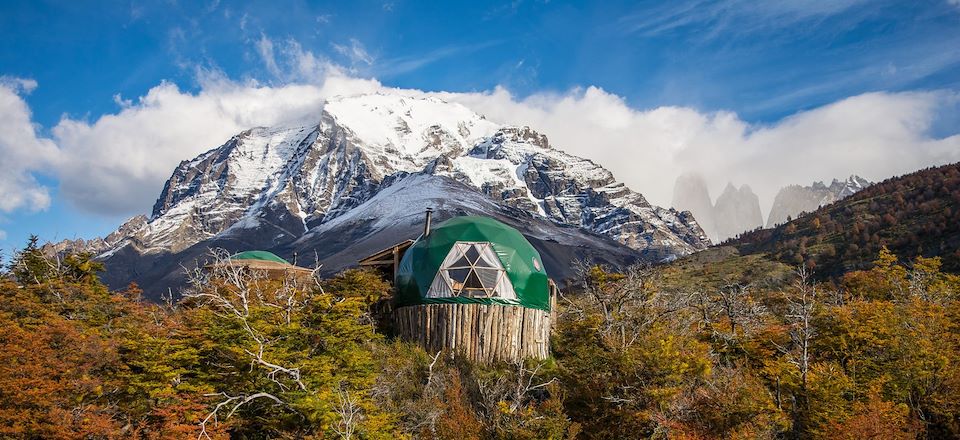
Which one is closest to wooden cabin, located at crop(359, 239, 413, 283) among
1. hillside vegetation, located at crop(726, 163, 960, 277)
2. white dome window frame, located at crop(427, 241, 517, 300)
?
white dome window frame, located at crop(427, 241, 517, 300)

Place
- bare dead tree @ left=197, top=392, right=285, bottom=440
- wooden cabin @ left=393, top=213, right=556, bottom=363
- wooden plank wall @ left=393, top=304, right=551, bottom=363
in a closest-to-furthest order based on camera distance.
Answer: bare dead tree @ left=197, top=392, right=285, bottom=440, wooden plank wall @ left=393, top=304, right=551, bottom=363, wooden cabin @ left=393, top=213, right=556, bottom=363

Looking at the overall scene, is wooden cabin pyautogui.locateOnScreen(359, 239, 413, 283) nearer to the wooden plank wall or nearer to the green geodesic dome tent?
the green geodesic dome tent

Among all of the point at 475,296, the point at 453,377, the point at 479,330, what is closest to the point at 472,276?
the point at 475,296

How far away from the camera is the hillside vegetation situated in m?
70.5

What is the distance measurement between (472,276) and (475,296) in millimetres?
1015

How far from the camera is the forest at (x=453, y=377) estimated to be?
2062 cm

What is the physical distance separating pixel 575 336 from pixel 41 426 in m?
21.1

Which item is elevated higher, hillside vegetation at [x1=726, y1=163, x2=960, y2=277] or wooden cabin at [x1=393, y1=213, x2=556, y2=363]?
hillside vegetation at [x1=726, y1=163, x2=960, y2=277]

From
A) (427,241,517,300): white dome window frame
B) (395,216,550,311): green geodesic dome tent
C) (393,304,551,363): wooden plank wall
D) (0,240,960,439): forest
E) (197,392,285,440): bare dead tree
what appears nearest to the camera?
(197,392,285,440): bare dead tree

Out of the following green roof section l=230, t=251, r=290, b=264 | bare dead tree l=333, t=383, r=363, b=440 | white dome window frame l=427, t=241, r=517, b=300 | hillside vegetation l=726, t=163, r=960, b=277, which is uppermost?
hillside vegetation l=726, t=163, r=960, b=277

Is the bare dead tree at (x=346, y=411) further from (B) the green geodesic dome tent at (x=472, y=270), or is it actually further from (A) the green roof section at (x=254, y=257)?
(A) the green roof section at (x=254, y=257)

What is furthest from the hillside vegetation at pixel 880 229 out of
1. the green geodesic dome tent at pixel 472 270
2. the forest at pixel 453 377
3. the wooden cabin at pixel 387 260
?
the wooden cabin at pixel 387 260

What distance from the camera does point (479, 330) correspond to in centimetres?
2792

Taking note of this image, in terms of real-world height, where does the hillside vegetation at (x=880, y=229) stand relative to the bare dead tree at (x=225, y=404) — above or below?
above
